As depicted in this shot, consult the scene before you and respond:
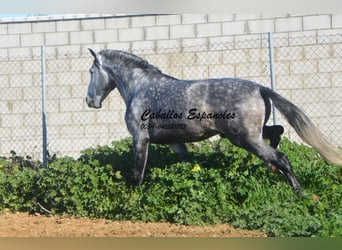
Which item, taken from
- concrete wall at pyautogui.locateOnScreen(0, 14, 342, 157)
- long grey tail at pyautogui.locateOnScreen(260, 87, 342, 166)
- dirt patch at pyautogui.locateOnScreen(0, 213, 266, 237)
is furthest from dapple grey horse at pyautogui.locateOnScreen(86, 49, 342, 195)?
concrete wall at pyautogui.locateOnScreen(0, 14, 342, 157)

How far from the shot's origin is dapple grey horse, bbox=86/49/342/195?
725cm

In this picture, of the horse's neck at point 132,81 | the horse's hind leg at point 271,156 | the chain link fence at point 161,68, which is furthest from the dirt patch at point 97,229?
the chain link fence at point 161,68

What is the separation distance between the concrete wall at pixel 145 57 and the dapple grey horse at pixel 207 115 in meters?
2.49

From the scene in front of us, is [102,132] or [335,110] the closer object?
[335,110]

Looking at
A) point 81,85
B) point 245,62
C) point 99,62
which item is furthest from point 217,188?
point 81,85

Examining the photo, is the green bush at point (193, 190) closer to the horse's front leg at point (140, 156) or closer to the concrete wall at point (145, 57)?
the horse's front leg at point (140, 156)

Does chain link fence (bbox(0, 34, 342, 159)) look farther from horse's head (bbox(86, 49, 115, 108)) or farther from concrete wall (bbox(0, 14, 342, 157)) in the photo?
horse's head (bbox(86, 49, 115, 108))

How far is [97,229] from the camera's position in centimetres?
686

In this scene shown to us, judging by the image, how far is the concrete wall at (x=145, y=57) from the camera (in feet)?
32.9
